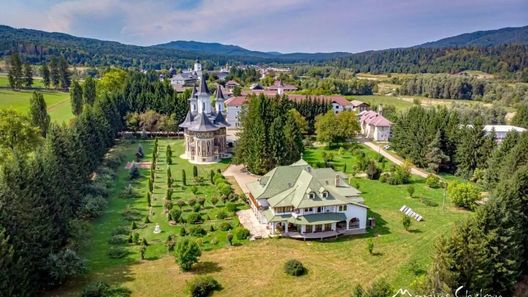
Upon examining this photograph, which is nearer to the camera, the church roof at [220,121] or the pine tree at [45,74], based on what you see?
the church roof at [220,121]

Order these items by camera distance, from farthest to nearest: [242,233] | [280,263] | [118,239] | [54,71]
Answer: [54,71] < [242,233] < [118,239] < [280,263]

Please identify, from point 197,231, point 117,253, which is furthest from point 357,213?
Result: point 117,253

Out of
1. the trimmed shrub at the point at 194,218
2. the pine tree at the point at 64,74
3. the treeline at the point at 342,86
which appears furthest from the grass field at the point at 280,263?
the treeline at the point at 342,86

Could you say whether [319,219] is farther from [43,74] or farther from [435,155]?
[43,74]

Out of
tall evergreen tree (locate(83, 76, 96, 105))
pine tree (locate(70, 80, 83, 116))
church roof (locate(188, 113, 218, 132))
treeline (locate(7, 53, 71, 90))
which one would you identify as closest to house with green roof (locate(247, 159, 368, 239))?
church roof (locate(188, 113, 218, 132))

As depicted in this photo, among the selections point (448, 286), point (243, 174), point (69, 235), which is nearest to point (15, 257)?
point (69, 235)

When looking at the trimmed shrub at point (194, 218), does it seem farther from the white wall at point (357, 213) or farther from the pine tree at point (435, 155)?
the pine tree at point (435, 155)
